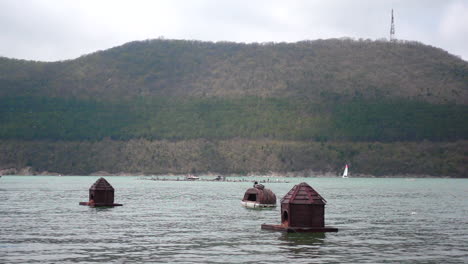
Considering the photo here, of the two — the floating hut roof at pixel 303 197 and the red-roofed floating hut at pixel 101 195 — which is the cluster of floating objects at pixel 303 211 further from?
the red-roofed floating hut at pixel 101 195

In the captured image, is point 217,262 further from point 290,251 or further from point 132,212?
point 132,212

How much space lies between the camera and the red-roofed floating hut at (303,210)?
42.1 metres

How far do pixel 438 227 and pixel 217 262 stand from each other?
24.9 m

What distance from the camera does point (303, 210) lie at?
139 ft

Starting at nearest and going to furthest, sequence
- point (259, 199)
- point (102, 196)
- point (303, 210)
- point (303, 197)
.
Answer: point (303, 197) < point (303, 210) < point (102, 196) < point (259, 199)

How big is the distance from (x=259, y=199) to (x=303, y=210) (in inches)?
1296

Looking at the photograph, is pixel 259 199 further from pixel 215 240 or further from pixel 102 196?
pixel 215 240

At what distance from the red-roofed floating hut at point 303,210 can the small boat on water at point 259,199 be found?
31.7 meters

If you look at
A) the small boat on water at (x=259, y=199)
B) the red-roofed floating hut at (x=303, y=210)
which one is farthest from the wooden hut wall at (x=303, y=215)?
the small boat on water at (x=259, y=199)

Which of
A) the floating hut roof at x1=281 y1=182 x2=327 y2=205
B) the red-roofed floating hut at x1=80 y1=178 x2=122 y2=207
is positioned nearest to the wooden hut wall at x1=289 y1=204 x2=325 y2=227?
the floating hut roof at x1=281 y1=182 x2=327 y2=205

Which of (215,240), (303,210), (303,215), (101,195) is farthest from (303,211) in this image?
(101,195)

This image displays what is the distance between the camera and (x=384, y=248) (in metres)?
38.0

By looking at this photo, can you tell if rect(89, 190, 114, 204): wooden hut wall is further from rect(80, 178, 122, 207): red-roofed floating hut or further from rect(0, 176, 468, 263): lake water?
rect(0, 176, 468, 263): lake water

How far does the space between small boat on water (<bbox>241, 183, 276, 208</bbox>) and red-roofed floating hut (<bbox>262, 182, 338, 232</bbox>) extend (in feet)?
104
